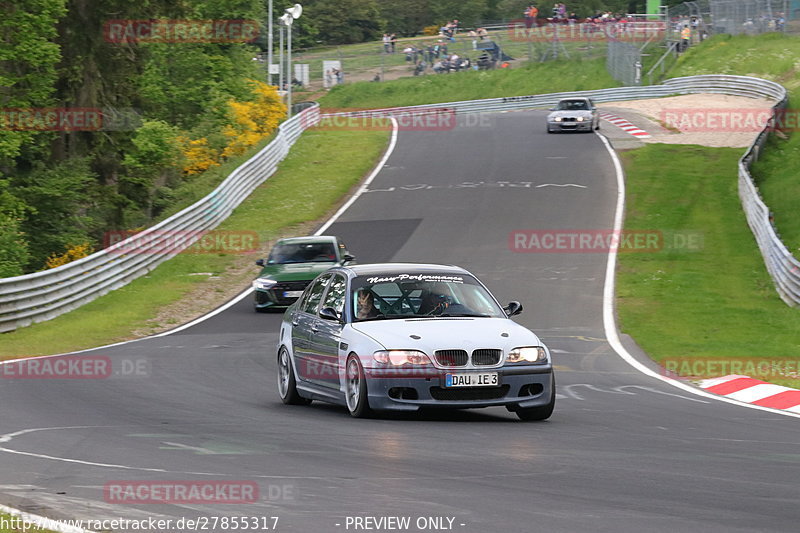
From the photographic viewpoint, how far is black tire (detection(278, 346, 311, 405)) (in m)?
12.8

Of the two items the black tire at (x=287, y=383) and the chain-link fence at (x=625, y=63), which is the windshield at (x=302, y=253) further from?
the chain-link fence at (x=625, y=63)

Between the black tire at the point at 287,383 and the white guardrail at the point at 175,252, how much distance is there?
37.0 ft

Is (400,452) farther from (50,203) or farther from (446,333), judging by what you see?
(50,203)

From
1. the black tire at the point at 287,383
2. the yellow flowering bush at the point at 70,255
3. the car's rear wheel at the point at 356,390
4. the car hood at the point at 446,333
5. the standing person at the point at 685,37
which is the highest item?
the standing person at the point at 685,37

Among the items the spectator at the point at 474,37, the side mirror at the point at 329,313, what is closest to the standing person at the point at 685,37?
the spectator at the point at 474,37

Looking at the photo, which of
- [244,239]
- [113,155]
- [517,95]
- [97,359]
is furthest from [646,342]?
[517,95]

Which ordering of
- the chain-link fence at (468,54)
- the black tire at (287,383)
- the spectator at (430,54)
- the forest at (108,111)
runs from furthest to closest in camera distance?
the spectator at (430,54), the chain-link fence at (468,54), the forest at (108,111), the black tire at (287,383)

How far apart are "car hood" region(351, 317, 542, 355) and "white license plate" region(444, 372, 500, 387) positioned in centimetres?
23

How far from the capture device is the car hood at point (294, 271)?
982 inches

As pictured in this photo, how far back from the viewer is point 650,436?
10.1 m

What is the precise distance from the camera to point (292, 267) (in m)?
25.4

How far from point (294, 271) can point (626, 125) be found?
30.3m

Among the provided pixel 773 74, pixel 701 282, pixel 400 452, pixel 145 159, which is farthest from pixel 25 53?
pixel 773 74

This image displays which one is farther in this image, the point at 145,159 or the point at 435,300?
the point at 145,159
